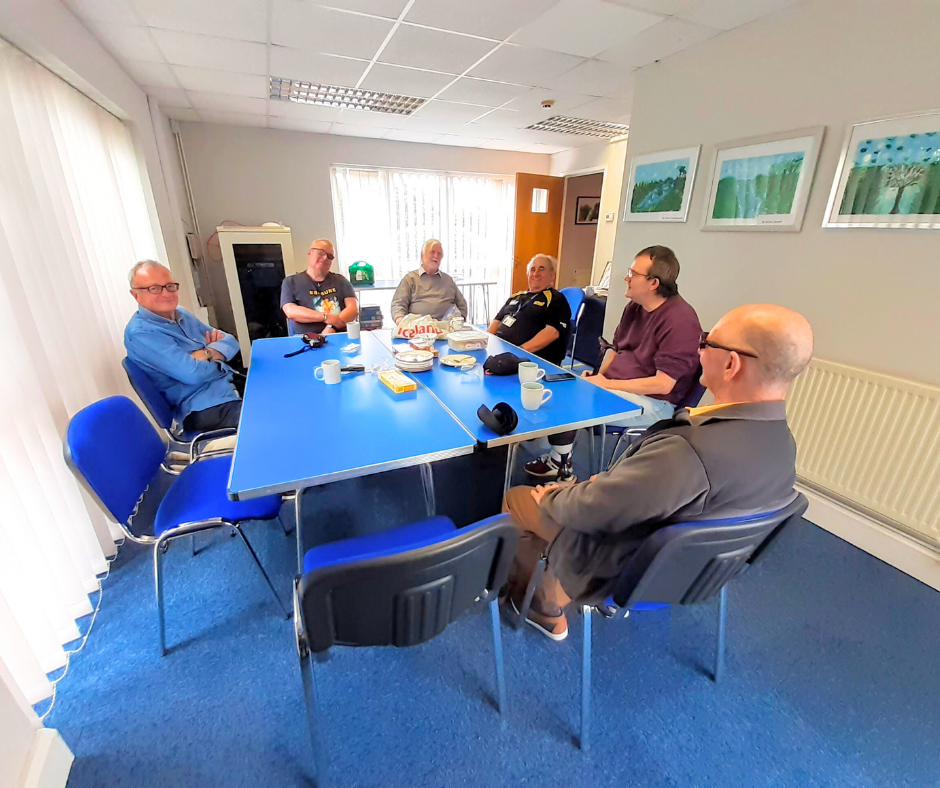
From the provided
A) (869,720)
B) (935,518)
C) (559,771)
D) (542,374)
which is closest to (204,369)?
(542,374)

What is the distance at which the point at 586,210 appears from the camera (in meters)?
6.37

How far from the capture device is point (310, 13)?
2.24 meters

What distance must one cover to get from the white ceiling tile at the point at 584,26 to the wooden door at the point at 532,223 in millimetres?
3134

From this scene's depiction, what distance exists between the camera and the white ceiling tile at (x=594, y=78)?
2.90 meters

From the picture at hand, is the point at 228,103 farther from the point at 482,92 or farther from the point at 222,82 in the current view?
the point at 482,92

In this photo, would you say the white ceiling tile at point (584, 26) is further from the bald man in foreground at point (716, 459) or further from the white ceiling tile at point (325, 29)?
the bald man in foreground at point (716, 459)

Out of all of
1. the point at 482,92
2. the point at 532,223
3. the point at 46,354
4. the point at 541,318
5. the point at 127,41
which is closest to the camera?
the point at 46,354

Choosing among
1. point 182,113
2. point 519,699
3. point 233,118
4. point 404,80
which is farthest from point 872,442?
point 182,113

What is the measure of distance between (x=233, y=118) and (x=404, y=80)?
2360 millimetres

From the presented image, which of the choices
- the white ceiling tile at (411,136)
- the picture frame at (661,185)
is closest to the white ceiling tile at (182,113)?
the white ceiling tile at (411,136)

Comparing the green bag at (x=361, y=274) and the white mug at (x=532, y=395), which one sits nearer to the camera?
the white mug at (x=532, y=395)

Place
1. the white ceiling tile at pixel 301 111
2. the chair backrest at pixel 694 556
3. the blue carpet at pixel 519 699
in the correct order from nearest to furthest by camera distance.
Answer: the chair backrest at pixel 694 556, the blue carpet at pixel 519 699, the white ceiling tile at pixel 301 111

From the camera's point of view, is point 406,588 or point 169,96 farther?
point 169,96

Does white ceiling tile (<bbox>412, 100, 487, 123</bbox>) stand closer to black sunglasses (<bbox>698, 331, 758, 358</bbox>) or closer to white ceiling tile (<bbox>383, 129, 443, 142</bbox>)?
white ceiling tile (<bbox>383, 129, 443, 142</bbox>)
